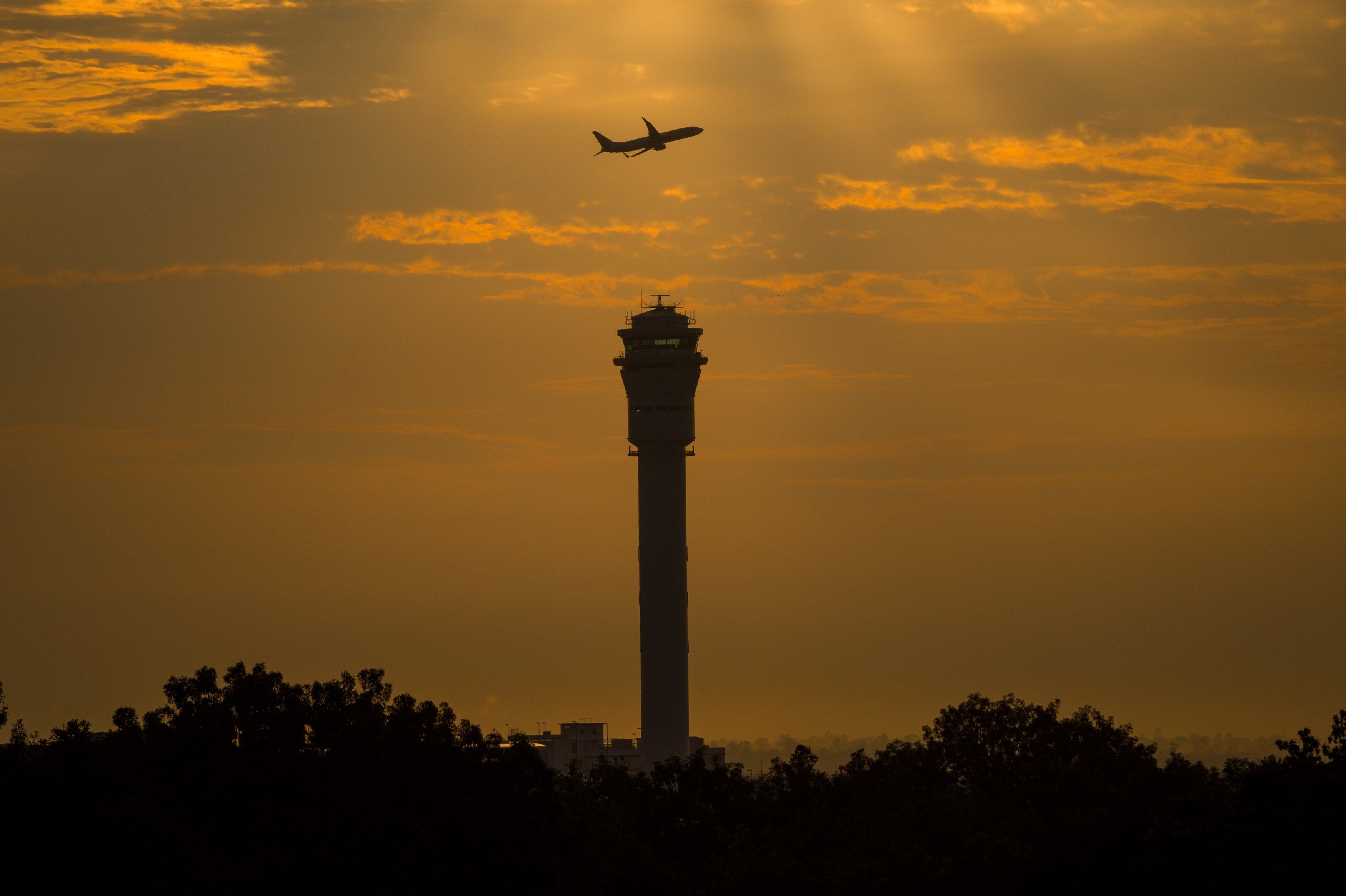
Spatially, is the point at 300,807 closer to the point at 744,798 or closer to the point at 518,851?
the point at 518,851

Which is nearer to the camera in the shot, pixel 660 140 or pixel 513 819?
pixel 513 819

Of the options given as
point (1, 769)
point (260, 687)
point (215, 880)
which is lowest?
point (215, 880)

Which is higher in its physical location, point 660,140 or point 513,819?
point 660,140

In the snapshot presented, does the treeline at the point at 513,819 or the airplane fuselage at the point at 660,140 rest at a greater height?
Result: the airplane fuselage at the point at 660,140

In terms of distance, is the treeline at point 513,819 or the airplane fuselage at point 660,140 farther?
the airplane fuselage at point 660,140

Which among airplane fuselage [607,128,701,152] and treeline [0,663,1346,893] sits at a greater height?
airplane fuselage [607,128,701,152]

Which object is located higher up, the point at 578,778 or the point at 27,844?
the point at 578,778

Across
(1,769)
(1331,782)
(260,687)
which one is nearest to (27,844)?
(1,769)

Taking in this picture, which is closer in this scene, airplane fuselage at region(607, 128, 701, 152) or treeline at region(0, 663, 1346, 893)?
treeline at region(0, 663, 1346, 893)
